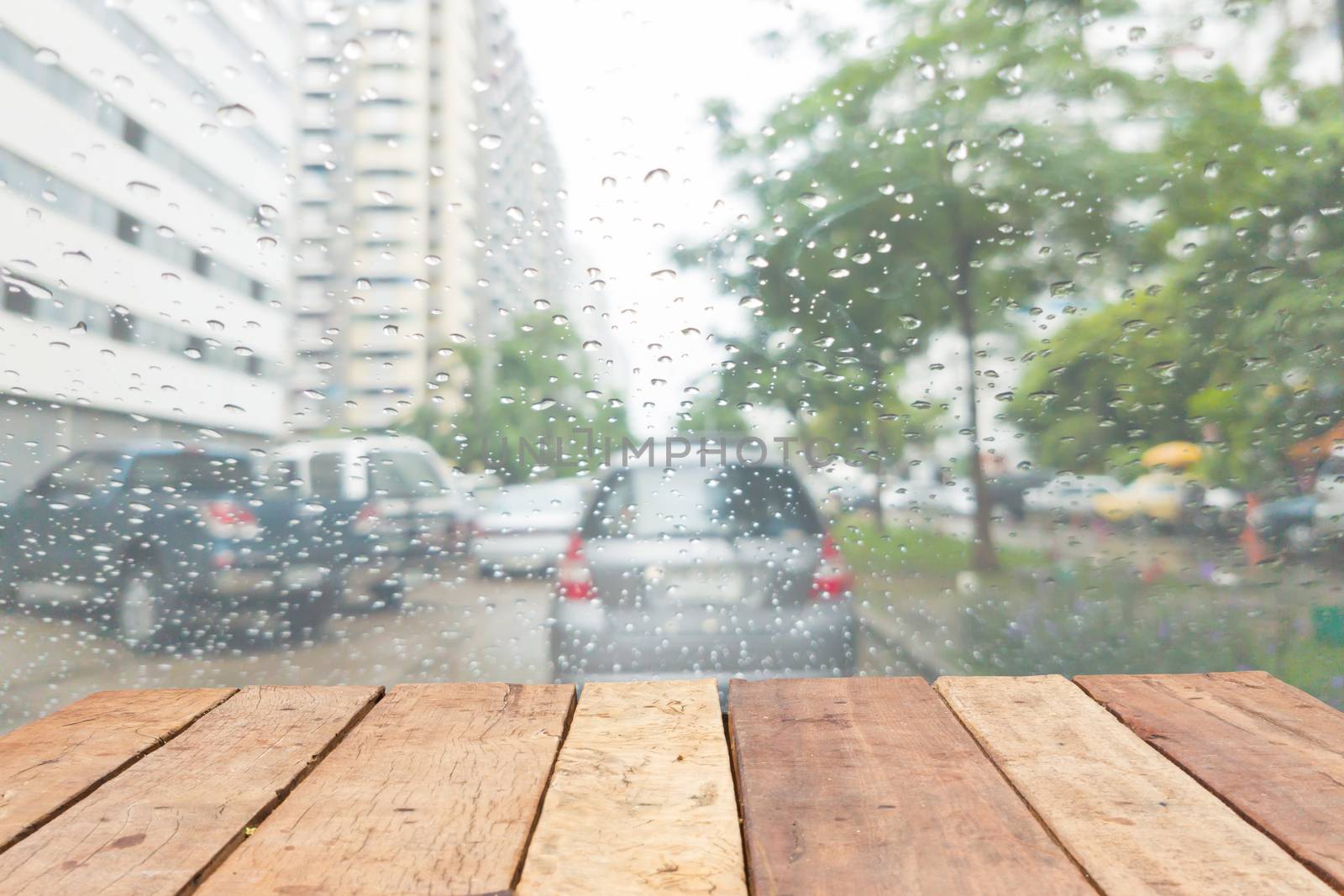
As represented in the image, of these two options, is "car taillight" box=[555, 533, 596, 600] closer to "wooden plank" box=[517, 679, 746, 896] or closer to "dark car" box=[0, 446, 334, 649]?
"dark car" box=[0, 446, 334, 649]

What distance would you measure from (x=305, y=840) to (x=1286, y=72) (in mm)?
2368

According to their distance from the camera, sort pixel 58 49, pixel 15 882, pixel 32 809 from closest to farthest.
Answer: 1. pixel 15 882
2. pixel 32 809
3. pixel 58 49

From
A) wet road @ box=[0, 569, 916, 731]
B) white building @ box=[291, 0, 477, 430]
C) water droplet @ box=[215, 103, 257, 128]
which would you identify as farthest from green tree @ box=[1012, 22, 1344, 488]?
water droplet @ box=[215, 103, 257, 128]

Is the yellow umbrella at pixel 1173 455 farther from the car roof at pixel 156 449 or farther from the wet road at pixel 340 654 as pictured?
the car roof at pixel 156 449

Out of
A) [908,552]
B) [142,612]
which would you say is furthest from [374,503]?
[908,552]

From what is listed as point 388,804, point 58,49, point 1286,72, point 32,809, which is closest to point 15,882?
point 32,809

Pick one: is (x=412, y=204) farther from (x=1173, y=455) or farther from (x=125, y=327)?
(x=1173, y=455)

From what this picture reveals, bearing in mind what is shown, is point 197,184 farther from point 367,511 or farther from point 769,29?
point 769,29

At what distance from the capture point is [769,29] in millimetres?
2092

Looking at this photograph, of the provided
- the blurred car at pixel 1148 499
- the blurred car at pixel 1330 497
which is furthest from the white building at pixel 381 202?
the blurred car at pixel 1330 497

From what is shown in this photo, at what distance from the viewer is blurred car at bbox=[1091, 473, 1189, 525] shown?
7.04ft

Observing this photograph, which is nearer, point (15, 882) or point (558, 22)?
point (15, 882)

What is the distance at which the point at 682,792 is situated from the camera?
944mm

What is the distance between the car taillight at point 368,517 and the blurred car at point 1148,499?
4.86 feet
